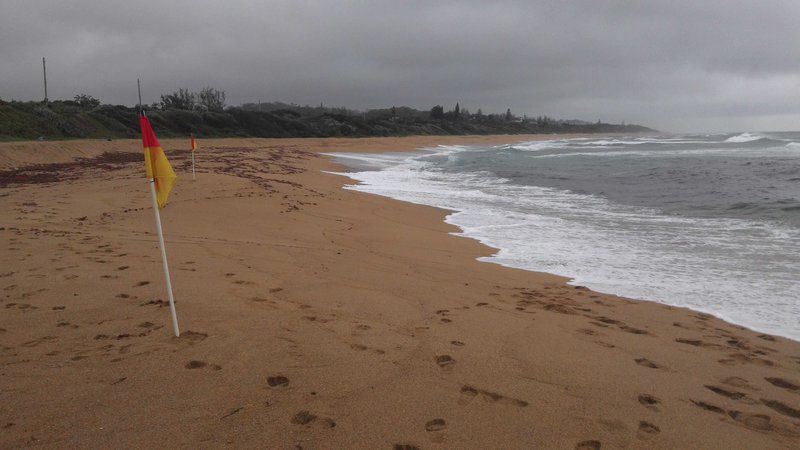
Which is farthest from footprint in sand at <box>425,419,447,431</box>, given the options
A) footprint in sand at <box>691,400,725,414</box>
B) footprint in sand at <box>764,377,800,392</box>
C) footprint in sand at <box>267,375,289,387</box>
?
footprint in sand at <box>764,377,800,392</box>

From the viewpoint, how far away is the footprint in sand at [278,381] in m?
3.10

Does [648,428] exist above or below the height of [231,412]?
below

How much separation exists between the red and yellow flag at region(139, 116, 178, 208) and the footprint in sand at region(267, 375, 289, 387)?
1439 millimetres

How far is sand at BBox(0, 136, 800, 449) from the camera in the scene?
2.72 m

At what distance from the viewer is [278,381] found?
10.3 feet

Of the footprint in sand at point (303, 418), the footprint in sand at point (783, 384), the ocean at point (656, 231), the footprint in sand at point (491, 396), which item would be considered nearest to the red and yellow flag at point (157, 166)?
the footprint in sand at point (303, 418)

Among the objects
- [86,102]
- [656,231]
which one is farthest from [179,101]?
[656,231]

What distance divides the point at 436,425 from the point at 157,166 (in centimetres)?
262

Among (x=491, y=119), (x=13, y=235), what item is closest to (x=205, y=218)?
(x=13, y=235)

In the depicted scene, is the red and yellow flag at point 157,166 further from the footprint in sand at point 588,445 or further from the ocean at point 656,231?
the ocean at point 656,231

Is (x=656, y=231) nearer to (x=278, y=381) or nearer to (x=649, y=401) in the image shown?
(x=649, y=401)

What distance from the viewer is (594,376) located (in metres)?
3.50

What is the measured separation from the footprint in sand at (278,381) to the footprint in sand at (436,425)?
965mm

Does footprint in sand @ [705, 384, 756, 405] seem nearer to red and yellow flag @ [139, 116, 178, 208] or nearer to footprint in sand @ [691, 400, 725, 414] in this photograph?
footprint in sand @ [691, 400, 725, 414]
